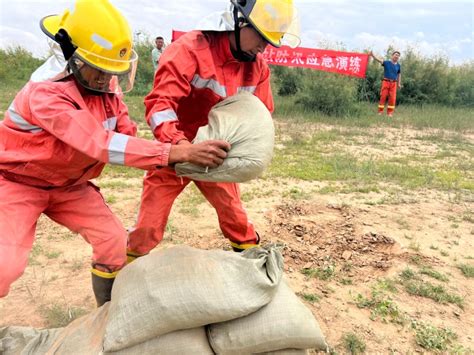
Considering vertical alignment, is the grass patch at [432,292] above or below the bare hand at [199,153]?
below

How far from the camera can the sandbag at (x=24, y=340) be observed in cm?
203

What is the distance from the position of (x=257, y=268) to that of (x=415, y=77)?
13.2m

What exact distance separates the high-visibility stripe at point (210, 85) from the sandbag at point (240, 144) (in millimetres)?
364

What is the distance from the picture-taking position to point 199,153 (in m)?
1.83

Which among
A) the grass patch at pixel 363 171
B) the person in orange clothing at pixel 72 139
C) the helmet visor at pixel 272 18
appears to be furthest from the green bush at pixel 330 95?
the person in orange clothing at pixel 72 139

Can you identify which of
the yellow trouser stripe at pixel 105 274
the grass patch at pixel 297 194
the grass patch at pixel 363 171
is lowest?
the grass patch at pixel 297 194

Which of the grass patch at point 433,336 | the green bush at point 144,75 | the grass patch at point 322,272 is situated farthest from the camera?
the green bush at point 144,75

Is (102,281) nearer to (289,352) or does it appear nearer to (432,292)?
(289,352)

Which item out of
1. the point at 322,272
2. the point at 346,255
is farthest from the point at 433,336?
the point at 346,255

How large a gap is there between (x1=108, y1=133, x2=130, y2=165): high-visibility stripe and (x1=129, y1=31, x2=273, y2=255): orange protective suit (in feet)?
1.02

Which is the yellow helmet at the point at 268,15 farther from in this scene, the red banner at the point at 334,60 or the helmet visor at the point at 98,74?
the red banner at the point at 334,60

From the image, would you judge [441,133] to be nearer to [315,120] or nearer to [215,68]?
[315,120]

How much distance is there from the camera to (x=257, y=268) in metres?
1.86

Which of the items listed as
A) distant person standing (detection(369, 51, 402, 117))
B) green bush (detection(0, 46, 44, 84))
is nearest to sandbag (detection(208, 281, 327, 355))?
distant person standing (detection(369, 51, 402, 117))
